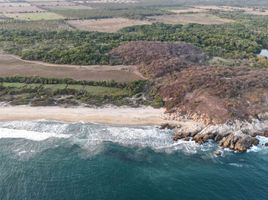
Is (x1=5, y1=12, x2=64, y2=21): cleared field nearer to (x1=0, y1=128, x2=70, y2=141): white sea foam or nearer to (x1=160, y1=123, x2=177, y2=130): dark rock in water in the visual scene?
(x1=0, y1=128, x2=70, y2=141): white sea foam

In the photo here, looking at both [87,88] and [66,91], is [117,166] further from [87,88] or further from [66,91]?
[87,88]

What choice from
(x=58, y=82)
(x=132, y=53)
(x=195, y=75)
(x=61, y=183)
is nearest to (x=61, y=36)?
(x=132, y=53)

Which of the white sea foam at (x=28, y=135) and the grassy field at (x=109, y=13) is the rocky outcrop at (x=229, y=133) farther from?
the grassy field at (x=109, y=13)

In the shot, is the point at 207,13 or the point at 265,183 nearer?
the point at 265,183

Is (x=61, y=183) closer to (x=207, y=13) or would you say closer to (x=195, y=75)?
(x=195, y=75)

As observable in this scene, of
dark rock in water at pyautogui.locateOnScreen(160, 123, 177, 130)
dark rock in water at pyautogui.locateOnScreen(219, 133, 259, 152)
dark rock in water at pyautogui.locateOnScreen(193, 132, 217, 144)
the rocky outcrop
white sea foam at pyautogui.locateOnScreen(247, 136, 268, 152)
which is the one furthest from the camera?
dark rock in water at pyautogui.locateOnScreen(160, 123, 177, 130)

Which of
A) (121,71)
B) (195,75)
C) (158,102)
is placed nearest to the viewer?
(158,102)

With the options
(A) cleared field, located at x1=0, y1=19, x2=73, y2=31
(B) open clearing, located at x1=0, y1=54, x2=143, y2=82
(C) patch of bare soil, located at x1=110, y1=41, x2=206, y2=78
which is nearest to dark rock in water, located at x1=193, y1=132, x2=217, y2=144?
(C) patch of bare soil, located at x1=110, y1=41, x2=206, y2=78
